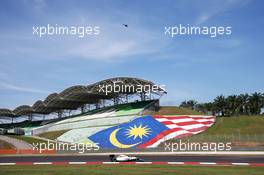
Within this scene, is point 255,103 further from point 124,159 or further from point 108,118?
point 124,159

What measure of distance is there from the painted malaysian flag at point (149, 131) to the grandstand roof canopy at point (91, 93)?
10.8 m

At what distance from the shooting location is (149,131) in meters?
78.4

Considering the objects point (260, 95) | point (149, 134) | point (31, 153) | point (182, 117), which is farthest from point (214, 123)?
point (260, 95)

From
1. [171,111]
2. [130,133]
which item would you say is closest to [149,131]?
[130,133]

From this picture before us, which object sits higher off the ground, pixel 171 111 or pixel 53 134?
pixel 171 111

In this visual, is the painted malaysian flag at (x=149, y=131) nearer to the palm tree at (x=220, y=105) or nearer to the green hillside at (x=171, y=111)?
the green hillside at (x=171, y=111)

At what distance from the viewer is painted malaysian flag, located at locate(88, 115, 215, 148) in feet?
242

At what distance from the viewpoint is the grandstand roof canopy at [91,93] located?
94.1 meters

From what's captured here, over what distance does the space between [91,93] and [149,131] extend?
30190mm

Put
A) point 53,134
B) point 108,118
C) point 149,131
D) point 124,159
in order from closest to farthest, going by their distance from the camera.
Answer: point 124,159 < point 149,131 < point 108,118 < point 53,134

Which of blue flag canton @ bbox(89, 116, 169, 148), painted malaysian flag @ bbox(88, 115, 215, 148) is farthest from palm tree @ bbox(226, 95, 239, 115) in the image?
blue flag canton @ bbox(89, 116, 169, 148)

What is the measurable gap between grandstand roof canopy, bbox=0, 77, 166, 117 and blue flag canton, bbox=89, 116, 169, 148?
10835 millimetres

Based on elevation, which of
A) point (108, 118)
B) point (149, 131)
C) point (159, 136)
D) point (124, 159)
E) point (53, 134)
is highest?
point (108, 118)

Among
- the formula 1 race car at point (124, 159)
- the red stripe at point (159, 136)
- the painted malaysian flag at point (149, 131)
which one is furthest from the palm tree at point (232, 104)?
the formula 1 race car at point (124, 159)
